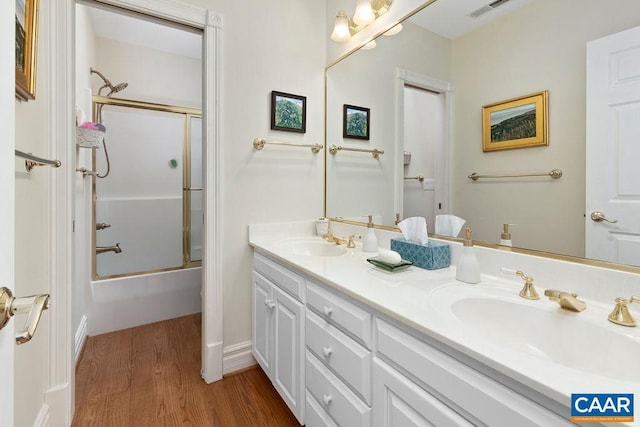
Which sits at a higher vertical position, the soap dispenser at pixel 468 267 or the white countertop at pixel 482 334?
the soap dispenser at pixel 468 267

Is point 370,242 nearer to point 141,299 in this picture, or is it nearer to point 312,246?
point 312,246

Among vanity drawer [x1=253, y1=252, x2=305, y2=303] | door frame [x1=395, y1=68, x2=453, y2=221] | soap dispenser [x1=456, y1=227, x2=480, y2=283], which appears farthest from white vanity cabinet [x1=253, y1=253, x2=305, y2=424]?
door frame [x1=395, y1=68, x2=453, y2=221]

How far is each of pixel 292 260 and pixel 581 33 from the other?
1296mm

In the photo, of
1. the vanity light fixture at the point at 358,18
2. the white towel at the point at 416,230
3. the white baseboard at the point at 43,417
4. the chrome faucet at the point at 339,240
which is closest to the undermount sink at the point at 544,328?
the white towel at the point at 416,230

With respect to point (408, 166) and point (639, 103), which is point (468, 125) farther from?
point (639, 103)

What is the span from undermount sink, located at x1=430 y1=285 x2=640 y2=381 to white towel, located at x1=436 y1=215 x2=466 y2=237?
1.13 feet

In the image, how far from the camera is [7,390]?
1.57 feet

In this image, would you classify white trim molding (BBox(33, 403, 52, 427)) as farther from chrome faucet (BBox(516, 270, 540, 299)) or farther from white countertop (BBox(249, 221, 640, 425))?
chrome faucet (BBox(516, 270, 540, 299))

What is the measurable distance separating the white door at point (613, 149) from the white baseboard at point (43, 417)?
216cm

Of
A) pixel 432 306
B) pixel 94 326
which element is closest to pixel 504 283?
pixel 432 306

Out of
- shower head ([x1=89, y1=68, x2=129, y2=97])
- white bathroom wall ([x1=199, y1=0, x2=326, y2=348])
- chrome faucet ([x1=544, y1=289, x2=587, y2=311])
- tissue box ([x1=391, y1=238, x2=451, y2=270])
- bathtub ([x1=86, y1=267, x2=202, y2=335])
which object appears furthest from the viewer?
shower head ([x1=89, y1=68, x2=129, y2=97])

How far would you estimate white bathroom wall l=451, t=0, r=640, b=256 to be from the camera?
95 cm

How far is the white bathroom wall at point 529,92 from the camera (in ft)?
3.10

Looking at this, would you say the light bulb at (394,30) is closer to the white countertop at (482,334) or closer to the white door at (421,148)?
the white door at (421,148)
